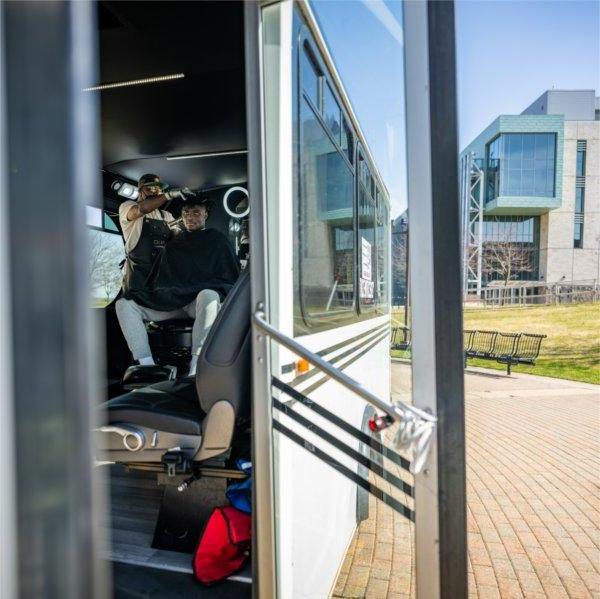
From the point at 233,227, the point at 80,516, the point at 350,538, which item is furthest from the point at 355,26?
the point at 233,227

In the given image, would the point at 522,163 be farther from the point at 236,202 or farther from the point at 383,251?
the point at 236,202

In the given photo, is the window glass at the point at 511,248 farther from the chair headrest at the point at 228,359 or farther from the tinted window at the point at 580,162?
the chair headrest at the point at 228,359

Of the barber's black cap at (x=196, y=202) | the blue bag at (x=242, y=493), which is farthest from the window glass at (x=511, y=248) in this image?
the barber's black cap at (x=196, y=202)

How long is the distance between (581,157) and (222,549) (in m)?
1.85

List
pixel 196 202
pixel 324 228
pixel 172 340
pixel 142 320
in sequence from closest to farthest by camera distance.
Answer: pixel 324 228, pixel 142 320, pixel 172 340, pixel 196 202

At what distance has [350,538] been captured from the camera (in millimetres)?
2076

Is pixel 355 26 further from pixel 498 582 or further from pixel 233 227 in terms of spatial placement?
pixel 233 227

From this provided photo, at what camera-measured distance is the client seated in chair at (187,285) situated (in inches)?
157

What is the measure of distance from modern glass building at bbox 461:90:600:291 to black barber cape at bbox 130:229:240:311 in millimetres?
3101

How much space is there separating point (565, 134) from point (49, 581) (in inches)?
58.4

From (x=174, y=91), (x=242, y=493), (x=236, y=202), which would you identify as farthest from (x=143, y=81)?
(x=242, y=493)

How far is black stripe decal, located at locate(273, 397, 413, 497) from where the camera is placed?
1.31 m

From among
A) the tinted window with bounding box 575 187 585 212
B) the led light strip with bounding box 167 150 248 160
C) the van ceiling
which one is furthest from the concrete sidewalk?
the led light strip with bounding box 167 150 248 160

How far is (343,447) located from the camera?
4.75 ft
